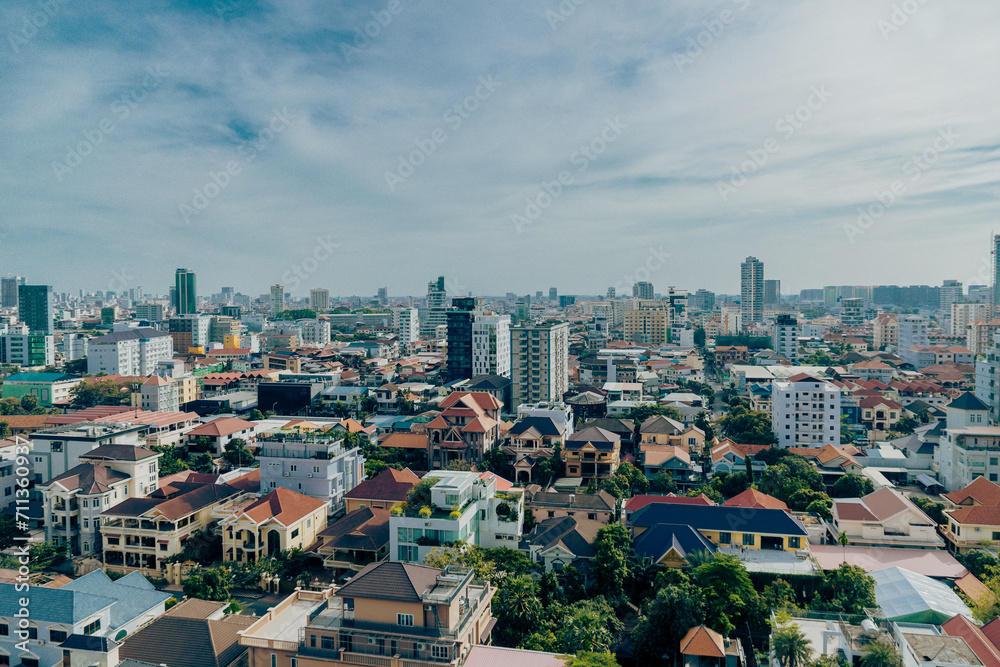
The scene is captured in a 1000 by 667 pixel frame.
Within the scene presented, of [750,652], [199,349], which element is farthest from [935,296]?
[750,652]

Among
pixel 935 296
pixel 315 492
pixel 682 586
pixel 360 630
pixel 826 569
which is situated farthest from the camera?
pixel 935 296

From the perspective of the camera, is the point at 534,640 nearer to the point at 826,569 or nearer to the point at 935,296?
the point at 826,569

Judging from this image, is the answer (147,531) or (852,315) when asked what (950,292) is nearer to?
(852,315)

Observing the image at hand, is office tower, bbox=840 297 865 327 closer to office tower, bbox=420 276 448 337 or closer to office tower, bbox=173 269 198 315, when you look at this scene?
office tower, bbox=420 276 448 337

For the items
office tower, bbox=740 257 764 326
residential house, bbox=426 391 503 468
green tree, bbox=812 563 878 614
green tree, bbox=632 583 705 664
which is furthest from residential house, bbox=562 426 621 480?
office tower, bbox=740 257 764 326

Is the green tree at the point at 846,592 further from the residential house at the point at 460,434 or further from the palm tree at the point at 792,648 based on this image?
the residential house at the point at 460,434

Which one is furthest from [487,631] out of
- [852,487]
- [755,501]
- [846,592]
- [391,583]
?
[852,487]
